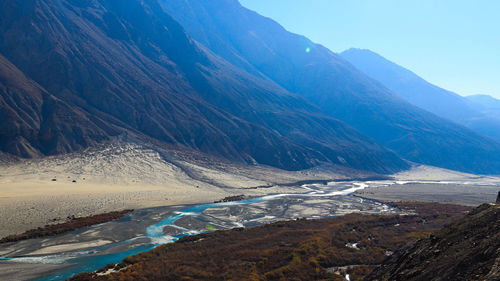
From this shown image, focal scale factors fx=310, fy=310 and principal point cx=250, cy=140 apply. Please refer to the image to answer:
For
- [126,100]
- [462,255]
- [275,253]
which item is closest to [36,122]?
[126,100]

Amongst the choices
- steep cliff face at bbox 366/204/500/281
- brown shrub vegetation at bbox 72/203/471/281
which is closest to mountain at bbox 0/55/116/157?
brown shrub vegetation at bbox 72/203/471/281

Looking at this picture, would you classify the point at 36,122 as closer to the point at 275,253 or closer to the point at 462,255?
the point at 275,253

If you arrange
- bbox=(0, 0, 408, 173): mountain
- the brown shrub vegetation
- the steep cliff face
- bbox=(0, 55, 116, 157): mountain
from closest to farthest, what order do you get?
the steep cliff face, the brown shrub vegetation, bbox=(0, 55, 116, 157): mountain, bbox=(0, 0, 408, 173): mountain

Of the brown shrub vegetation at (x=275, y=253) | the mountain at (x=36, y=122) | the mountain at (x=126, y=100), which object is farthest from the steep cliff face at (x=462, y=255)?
the mountain at (x=126, y=100)

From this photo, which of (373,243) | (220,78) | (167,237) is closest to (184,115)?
(220,78)

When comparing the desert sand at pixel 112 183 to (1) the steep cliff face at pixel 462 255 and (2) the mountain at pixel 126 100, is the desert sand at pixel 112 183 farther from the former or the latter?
(1) the steep cliff face at pixel 462 255

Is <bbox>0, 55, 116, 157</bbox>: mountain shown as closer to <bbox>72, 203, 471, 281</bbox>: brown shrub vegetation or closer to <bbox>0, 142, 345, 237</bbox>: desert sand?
<bbox>0, 142, 345, 237</bbox>: desert sand

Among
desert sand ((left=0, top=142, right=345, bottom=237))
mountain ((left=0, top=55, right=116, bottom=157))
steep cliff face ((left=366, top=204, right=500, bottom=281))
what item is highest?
mountain ((left=0, top=55, right=116, bottom=157))

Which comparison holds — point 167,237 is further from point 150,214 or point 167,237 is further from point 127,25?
point 127,25
